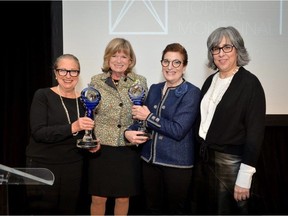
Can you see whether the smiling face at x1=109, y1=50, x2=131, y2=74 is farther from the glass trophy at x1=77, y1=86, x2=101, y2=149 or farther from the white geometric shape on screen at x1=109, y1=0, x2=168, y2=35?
the white geometric shape on screen at x1=109, y1=0, x2=168, y2=35

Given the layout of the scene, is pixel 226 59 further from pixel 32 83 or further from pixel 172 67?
pixel 32 83

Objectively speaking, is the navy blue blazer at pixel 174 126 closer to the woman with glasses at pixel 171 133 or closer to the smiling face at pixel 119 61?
the woman with glasses at pixel 171 133

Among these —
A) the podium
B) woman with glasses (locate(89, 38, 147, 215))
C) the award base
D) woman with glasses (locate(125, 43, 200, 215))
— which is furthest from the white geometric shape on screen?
the podium

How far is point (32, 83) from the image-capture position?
327 centimetres

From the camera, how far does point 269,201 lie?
333 centimetres

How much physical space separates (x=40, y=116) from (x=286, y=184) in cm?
230

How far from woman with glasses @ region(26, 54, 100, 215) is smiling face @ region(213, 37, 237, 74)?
2.72ft

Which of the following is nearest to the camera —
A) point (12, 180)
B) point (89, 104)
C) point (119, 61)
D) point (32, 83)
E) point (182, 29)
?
point (12, 180)

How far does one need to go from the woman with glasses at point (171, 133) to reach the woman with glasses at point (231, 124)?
0.10 metres

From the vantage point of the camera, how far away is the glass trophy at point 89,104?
210 centimetres

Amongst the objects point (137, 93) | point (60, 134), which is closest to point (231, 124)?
point (137, 93)

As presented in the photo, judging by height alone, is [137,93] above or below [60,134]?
above

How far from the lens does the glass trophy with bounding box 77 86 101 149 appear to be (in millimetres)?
2096

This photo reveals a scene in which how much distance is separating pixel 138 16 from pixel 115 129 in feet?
3.79
